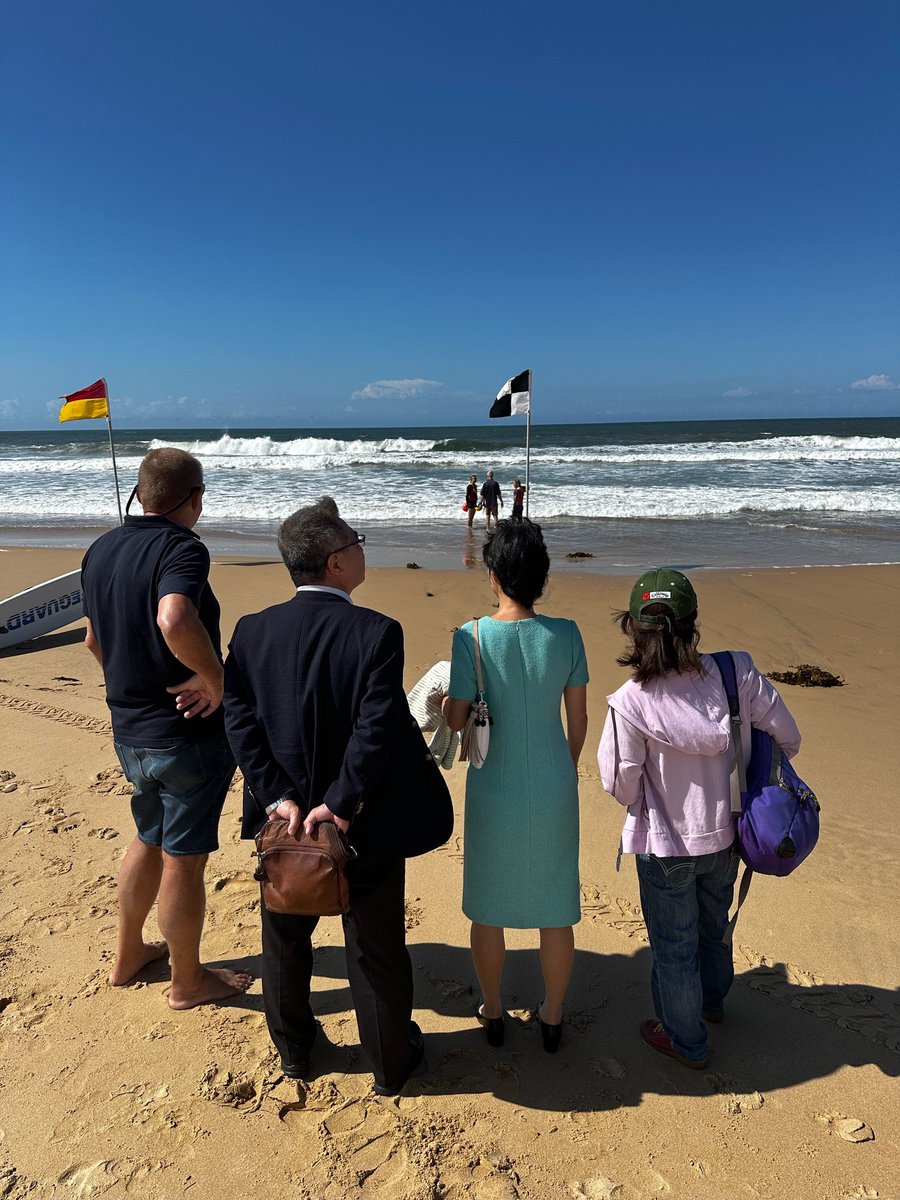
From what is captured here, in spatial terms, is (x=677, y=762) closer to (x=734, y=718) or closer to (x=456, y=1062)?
(x=734, y=718)

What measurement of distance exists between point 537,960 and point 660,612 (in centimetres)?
161

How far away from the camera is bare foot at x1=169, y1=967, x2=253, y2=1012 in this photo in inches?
100

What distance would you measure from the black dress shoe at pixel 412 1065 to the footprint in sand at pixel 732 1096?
886 millimetres

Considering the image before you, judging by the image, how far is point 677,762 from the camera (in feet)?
7.02

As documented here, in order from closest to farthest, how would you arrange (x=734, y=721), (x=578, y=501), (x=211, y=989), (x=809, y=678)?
(x=734, y=721)
(x=211, y=989)
(x=809, y=678)
(x=578, y=501)

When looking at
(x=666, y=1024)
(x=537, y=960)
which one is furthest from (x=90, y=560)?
(x=666, y=1024)

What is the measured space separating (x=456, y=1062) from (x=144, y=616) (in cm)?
174

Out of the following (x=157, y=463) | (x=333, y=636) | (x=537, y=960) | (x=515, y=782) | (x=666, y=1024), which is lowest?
(x=537, y=960)

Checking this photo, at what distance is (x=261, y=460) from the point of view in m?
35.8

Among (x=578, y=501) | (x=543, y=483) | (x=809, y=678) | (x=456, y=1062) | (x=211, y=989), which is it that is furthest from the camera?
(x=543, y=483)

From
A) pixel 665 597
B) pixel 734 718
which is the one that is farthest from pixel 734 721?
pixel 665 597

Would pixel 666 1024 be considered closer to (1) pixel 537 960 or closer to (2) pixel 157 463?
(1) pixel 537 960

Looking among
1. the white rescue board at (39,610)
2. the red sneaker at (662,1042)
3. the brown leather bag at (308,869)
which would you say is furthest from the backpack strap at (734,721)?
the white rescue board at (39,610)

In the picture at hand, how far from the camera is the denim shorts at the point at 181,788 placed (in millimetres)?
2375
